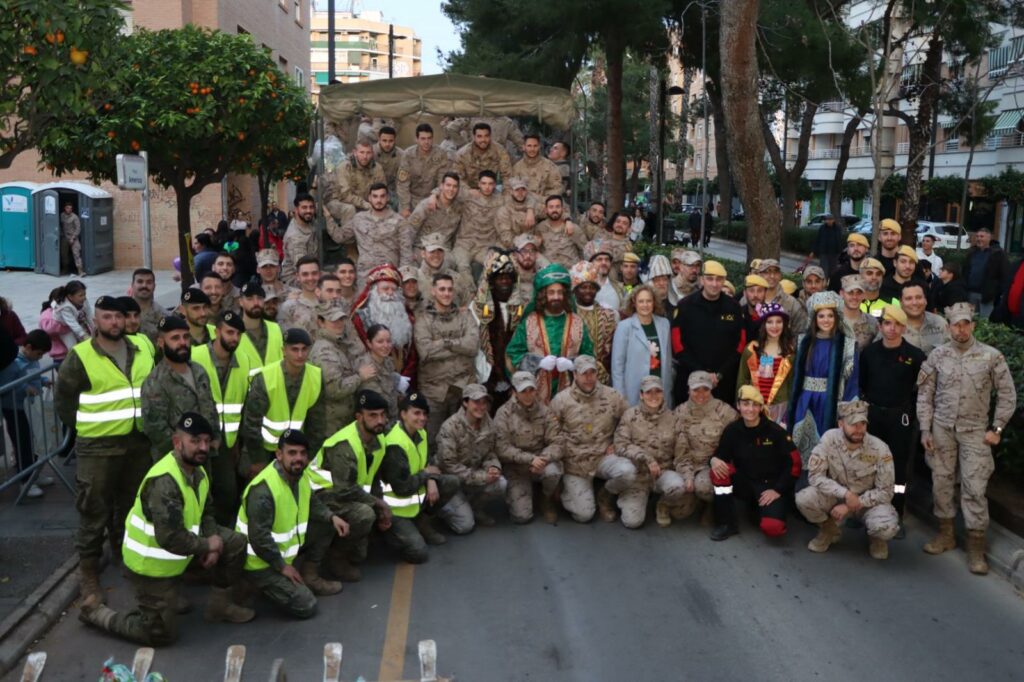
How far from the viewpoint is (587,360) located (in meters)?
9.55

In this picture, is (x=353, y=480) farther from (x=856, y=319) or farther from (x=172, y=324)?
(x=856, y=319)

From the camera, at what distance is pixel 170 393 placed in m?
7.66

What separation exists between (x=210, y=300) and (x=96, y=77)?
6.71 feet

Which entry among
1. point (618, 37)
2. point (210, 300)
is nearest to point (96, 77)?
point (210, 300)

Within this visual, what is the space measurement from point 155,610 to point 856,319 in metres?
6.20

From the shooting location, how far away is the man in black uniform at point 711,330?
10.3 meters

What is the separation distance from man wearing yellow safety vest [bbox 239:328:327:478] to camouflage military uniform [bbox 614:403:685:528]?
2.63 meters

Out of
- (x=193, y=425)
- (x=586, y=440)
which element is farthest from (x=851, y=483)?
(x=193, y=425)

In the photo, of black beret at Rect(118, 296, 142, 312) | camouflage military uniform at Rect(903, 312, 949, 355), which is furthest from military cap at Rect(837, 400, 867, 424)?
black beret at Rect(118, 296, 142, 312)

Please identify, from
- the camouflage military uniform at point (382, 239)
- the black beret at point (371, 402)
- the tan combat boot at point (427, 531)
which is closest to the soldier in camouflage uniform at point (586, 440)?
the tan combat boot at point (427, 531)

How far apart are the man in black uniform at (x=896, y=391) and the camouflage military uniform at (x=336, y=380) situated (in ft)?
14.0

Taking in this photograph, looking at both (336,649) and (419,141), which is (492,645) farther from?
(419,141)

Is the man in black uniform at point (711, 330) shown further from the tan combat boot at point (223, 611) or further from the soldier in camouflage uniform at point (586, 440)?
the tan combat boot at point (223, 611)

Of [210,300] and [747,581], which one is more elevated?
[210,300]
